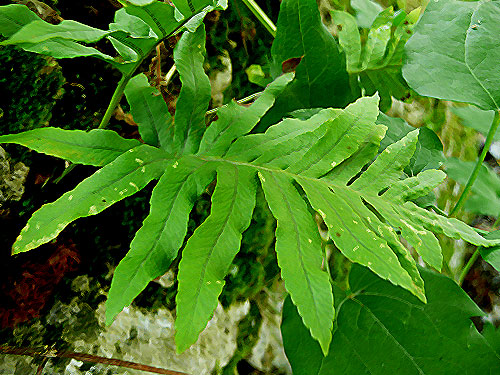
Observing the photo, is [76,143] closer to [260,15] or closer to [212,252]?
[212,252]

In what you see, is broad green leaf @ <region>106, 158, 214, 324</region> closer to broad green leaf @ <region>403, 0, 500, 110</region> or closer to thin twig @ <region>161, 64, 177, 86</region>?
Answer: thin twig @ <region>161, 64, 177, 86</region>

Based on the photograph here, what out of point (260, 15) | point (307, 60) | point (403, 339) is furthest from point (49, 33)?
point (403, 339)

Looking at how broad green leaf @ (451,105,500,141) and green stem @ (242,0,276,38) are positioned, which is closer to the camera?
green stem @ (242,0,276,38)

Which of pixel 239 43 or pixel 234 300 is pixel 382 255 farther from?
pixel 239 43

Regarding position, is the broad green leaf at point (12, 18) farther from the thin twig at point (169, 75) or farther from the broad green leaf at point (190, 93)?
the thin twig at point (169, 75)

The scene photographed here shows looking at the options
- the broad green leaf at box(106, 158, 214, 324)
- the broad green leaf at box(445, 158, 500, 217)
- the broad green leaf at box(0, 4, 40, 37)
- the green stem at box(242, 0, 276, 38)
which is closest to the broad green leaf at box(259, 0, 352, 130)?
the green stem at box(242, 0, 276, 38)
